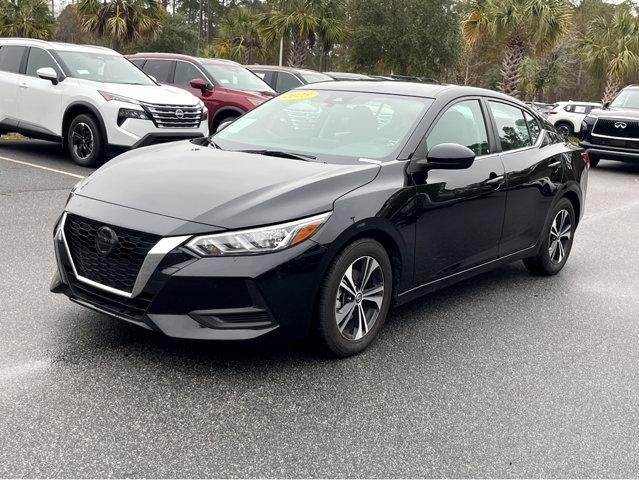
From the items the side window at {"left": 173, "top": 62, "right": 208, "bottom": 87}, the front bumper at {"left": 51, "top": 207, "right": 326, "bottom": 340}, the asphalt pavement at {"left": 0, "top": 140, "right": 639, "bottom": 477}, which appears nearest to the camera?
the asphalt pavement at {"left": 0, "top": 140, "right": 639, "bottom": 477}

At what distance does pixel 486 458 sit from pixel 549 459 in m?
0.28

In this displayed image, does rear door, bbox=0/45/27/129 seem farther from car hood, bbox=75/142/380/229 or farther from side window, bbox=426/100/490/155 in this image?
side window, bbox=426/100/490/155

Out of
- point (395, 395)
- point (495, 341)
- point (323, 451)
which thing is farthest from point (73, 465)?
point (495, 341)

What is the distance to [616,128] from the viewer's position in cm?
1584

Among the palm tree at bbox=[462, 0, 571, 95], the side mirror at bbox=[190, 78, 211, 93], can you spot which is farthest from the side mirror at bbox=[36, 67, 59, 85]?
the palm tree at bbox=[462, 0, 571, 95]

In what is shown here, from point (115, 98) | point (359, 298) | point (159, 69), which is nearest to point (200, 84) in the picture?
point (159, 69)

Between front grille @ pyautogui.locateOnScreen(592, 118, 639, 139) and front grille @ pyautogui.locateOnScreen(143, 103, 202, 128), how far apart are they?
950 cm

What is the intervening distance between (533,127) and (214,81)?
873 cm

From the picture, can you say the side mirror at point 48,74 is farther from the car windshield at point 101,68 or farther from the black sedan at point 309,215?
the black sedan at point 309,215

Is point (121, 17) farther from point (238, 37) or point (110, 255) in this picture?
point (110, 255)

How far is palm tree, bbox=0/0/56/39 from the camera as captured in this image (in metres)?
31.8

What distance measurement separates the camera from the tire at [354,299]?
3828 mm

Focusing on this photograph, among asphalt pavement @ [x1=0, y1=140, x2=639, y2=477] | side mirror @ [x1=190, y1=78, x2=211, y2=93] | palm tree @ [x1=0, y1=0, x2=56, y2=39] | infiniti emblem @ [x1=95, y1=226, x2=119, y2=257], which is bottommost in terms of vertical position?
asphalt pavement @ [x1=0, y1=140, x2=639, y2=477]

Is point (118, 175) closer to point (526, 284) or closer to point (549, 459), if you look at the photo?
point (549, 459)
